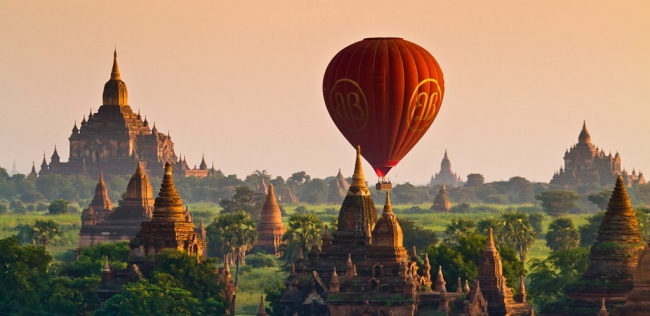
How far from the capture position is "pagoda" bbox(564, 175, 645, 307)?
309 feet

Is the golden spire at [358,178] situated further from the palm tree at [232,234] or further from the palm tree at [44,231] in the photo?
the palm tree at [44,231]

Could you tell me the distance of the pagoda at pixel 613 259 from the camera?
94.3m

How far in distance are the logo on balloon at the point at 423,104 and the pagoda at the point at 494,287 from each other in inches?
Result: 819

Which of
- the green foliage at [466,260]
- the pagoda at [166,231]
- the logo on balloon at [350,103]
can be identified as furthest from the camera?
the logo on balloon at [350,103]

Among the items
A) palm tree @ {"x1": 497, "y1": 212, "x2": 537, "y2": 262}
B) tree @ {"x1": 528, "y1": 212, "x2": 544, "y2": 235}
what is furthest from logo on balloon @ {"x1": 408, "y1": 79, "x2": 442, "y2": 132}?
tree @ {"x1": 528, "y1": 212, "x2": 544, "y2": 235}

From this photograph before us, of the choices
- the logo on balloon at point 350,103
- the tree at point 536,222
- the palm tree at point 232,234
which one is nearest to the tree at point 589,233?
the palm tree at point 232,234

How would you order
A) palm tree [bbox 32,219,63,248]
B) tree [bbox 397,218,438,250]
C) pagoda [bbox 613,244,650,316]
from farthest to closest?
palm tree [bbox 32,219,63,248]
tree [bbox 397,218,438,250]
pagoda [bbox 613,244,650,316]

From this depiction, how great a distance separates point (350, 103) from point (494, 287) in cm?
2255

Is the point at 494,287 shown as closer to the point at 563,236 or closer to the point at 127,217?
the point at 563,236

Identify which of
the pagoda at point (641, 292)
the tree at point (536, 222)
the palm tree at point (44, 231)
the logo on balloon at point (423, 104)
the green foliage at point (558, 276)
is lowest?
the pagoda at point (641, 292)

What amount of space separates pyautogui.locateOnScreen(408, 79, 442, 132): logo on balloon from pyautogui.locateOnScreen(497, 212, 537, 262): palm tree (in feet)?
87.9

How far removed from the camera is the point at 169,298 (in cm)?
10038

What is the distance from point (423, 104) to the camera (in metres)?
117

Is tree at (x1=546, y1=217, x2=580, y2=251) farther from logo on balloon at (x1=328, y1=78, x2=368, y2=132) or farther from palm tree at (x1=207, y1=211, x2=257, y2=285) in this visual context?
logo on balloon at (x1=328, y1=78, x2=368, y2=132)
